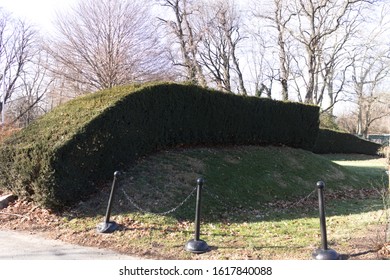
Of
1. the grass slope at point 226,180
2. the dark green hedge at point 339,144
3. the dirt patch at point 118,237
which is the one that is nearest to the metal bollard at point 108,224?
the dirt patch at point 118,237

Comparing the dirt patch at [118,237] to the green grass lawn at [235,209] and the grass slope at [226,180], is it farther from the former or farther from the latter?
the grass slope at [226,180]

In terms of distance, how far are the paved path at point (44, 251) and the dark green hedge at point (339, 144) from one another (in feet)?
88.5

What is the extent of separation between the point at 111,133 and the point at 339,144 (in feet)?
93.6

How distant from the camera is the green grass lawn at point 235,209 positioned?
233 inches

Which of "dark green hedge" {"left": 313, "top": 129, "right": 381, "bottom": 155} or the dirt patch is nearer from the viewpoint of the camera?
the dirt patch

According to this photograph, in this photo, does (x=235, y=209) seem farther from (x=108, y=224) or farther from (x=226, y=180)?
(x=108, y=224)

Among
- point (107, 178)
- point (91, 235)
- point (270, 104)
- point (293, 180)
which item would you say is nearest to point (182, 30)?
point (270, 104)

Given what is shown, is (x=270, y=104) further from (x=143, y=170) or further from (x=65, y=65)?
(x=65, y=65)

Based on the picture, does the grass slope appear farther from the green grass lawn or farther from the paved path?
the paved path

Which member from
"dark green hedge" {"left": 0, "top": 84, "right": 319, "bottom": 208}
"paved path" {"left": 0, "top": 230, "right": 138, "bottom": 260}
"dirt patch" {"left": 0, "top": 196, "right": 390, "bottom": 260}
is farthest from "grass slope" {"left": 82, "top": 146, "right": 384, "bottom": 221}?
"paved path" {"left": 0, "top": 230, "right": 138, "bottom": 260}

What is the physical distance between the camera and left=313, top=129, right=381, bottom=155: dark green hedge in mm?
31562

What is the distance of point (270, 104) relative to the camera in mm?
15758

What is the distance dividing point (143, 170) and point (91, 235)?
3.18 metres

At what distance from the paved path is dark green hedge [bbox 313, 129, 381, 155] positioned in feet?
88.5
